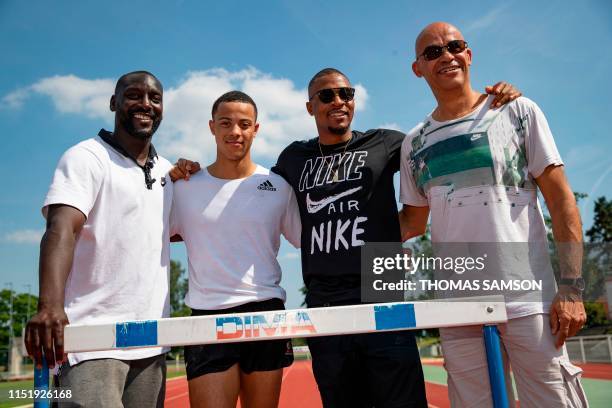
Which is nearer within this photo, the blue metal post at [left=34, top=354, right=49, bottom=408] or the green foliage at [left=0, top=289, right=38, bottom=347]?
the blue metal post at [left=34, top=354, right=49, bottom=408]

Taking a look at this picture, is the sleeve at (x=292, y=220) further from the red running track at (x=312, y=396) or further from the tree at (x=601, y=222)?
the tree at (x=601, y=222)

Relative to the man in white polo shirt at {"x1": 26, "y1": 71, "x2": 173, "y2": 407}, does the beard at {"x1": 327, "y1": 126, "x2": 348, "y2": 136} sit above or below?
above

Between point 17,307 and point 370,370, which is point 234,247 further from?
point 17,307

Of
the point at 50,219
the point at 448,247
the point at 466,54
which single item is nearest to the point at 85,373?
the point at 50,219

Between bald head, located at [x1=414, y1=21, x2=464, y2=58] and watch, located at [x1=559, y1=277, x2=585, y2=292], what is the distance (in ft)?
4.83

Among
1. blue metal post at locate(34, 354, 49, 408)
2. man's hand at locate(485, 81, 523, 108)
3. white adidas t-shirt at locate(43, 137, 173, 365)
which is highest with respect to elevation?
man's hand at locate(485, 81, 523, 108)

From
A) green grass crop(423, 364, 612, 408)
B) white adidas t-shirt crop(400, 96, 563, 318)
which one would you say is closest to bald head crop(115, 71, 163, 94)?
white adidas t-shirt crop(400, 96, 563, 318)

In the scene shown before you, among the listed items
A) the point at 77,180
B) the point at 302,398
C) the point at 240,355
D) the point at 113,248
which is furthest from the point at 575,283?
the point at 302,398

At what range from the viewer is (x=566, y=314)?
2.18 m

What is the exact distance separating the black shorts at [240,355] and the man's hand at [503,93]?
1.71 meters

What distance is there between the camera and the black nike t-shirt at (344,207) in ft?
9.21

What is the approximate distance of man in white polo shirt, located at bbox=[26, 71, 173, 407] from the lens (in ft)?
6.95

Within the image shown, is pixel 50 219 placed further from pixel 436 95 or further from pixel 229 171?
pixel 436 95

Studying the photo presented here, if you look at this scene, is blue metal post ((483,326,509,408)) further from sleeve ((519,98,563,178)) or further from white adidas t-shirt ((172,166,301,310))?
white adidas t-shirt ((172,166,301,310))
